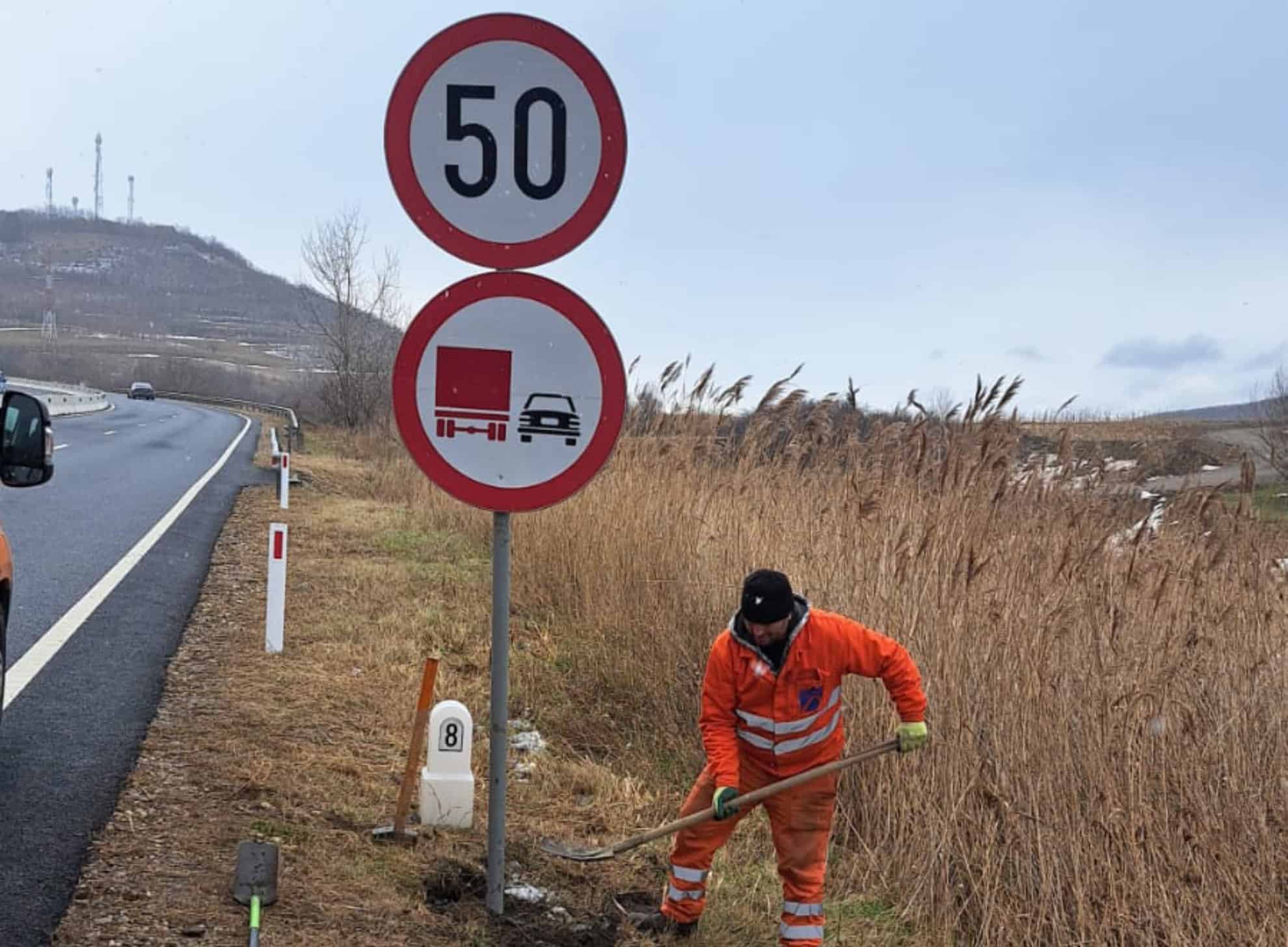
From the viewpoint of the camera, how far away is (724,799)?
3928mm

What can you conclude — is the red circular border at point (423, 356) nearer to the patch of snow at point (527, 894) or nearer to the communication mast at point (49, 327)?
the patch of snow at point (527, 894)

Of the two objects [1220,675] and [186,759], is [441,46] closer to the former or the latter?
[186,759]

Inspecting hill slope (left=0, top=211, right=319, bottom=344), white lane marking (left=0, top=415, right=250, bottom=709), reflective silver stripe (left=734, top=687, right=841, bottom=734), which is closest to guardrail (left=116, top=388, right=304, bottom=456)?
white lane marking (left=0, top=415, right=250, bottom=709)

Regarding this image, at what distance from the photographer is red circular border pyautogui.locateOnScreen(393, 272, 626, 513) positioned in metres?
3.40

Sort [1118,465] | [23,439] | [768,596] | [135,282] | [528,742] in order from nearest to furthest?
[23,439]
[768,596]
[528,742]
[1118,465]
[135,282]

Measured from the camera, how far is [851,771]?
5340mm

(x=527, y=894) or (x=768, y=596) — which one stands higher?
(x=768, y=596)

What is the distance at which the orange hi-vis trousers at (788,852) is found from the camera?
13.4 ft

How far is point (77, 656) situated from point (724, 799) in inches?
172

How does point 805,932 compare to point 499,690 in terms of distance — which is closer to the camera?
point 499,690

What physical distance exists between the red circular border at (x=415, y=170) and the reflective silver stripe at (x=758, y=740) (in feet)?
5.71

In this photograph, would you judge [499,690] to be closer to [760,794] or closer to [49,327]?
[760,794]

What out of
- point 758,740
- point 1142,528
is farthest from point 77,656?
point 1142,528

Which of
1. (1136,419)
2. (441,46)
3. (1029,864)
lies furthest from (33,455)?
(1136,419)
